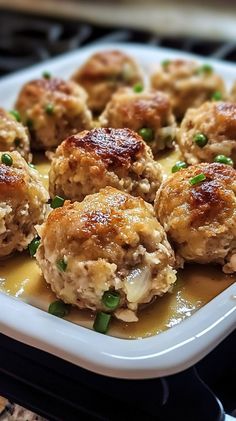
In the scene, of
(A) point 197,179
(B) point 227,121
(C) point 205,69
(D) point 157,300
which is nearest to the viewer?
(D) point 157,300

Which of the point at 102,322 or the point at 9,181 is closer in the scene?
the point at 102,322

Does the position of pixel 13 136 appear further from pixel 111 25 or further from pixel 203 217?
pixel 111 25

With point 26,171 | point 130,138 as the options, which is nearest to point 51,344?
point 26,171

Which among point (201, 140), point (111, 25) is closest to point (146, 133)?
point (201, 140)

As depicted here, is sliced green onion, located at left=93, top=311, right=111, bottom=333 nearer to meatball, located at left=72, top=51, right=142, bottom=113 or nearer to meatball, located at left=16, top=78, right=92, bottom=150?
meatball, located at left=16, top=78, right=92, bottom=150

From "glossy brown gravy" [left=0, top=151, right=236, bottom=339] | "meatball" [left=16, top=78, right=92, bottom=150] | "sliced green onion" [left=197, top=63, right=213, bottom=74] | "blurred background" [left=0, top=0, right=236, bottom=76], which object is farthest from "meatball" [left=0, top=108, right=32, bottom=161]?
"blurred background" [left=0, top=0, right=236, bottom=76]
